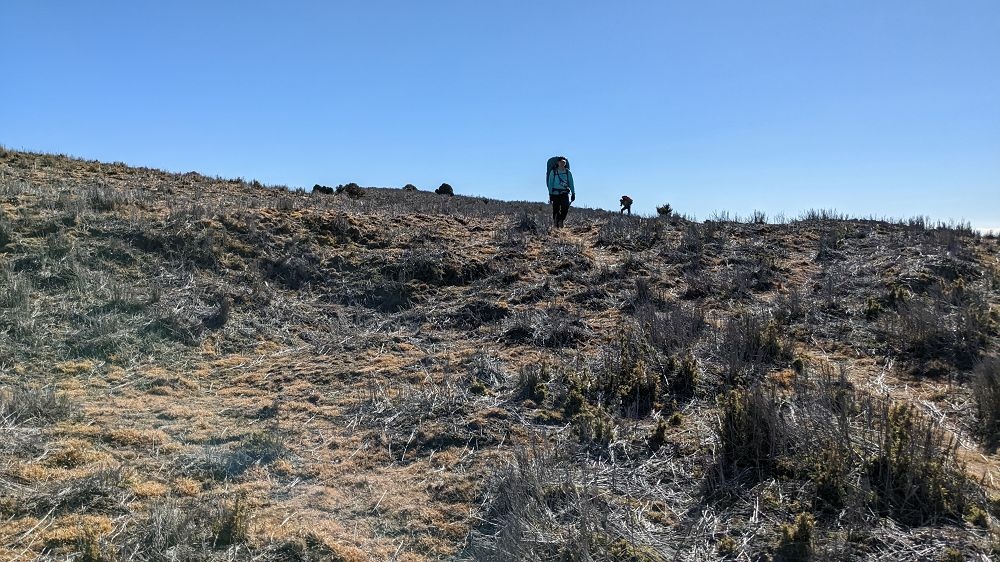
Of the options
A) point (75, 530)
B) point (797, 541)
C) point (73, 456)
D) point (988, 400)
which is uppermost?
point (988, 400)

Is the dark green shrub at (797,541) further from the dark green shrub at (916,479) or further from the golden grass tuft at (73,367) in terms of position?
the golden grass tuft at (73,367)

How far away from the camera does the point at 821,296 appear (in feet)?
26.2

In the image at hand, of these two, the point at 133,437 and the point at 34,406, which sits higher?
the point at 34,406

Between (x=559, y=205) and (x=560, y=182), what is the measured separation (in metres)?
0.62

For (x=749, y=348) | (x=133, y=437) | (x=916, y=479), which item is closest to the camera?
(x=916, y=479)

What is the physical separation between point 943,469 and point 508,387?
3426 millimetres

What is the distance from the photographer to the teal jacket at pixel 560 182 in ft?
40.9

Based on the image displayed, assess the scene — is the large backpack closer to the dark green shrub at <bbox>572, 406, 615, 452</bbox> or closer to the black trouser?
the black trouser

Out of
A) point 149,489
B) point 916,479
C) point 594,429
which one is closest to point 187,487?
point 149,489

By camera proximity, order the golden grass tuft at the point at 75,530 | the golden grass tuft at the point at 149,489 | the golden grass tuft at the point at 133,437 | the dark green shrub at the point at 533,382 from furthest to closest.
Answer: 1. the dark green shrub at the point at 533,382
2. the golden grass tuft at the point at 133,437
3. the golden grass tuft at the point at 149,489
4. the golden grass tuft at the point at 75,530

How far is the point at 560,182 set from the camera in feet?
41.2

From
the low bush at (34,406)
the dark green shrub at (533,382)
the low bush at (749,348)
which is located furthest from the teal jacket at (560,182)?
the low bush at (34,406)

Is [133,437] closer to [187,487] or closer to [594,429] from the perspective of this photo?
[187,487]

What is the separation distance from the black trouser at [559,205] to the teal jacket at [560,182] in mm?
128
